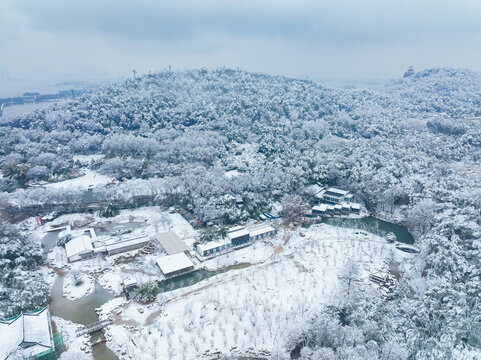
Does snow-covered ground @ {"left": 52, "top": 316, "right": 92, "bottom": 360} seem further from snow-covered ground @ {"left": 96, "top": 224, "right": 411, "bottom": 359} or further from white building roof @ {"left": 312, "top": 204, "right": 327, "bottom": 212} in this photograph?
white building roof @ {"left": 312, "top": 204, "right": 327, "bottom": 212}

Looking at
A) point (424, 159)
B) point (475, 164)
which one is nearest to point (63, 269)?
point (424, 159)

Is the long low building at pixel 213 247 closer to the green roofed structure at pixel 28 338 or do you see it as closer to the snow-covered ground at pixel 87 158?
the green roofed structure at pixel 28 338

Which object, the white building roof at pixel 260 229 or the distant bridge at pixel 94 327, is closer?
the distant bridge at pixel 94 327

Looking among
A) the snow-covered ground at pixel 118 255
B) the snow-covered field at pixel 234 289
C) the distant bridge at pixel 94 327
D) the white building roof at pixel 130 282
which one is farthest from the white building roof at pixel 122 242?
the distant bridge at pixel 94 327

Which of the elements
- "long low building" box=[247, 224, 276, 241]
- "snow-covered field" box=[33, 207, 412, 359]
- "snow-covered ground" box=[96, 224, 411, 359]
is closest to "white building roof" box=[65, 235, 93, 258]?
"snow-covered field" box=[33, 207, 412, 359]

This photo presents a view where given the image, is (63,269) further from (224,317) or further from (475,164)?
(475,164)
